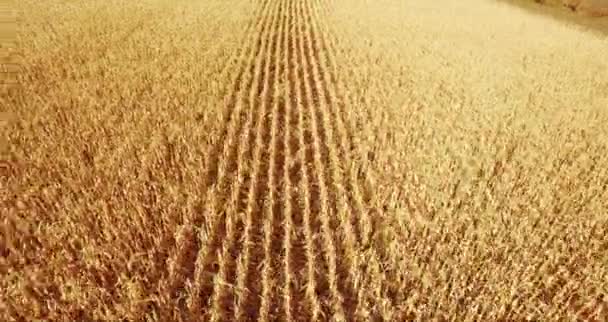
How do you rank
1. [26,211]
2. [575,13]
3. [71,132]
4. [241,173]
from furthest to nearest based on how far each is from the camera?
[575,13] → [71,132] → [241,173] → [26,211]

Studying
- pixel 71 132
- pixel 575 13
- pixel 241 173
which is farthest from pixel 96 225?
pixel 575 13

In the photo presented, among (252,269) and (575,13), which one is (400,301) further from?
(575,13)

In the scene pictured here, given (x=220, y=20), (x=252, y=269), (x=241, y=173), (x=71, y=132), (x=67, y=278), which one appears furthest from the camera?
(x=220, y=20)

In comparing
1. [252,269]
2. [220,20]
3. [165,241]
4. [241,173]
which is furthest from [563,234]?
[220,20]

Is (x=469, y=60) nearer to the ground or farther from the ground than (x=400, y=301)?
farther from the ground

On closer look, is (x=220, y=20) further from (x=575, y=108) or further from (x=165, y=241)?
(x=165, y=241)

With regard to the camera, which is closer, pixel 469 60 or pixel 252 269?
pixel 252 269
